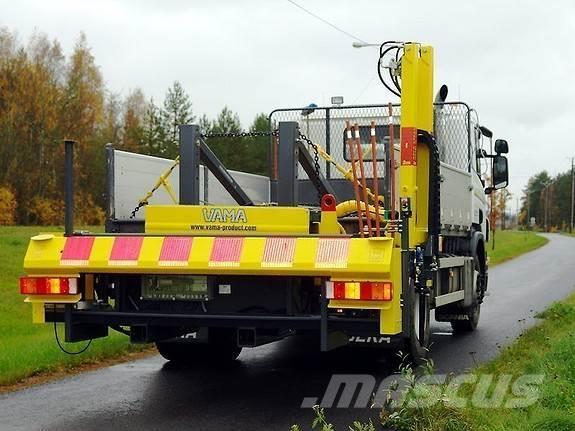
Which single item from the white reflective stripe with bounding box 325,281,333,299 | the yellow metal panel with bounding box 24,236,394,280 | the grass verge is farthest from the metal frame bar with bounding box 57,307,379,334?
the grass verge

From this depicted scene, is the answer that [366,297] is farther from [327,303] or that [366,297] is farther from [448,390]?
[448,390]

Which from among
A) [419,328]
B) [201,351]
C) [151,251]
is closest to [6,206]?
[201,351]

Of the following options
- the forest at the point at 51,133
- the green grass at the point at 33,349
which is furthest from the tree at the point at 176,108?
the green grass at the point at 33,349

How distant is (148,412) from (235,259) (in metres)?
1.53

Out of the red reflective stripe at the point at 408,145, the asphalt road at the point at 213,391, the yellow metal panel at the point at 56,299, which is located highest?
the red reflective stripe at the point at 408,145

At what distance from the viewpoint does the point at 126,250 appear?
6.64 meters

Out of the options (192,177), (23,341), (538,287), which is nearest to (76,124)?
(538,287)

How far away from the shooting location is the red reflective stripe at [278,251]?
6.28 meters

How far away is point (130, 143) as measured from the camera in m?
50.6

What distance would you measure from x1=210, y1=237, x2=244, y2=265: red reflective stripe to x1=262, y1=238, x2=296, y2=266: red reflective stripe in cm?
21

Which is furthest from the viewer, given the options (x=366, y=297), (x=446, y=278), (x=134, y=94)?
(x=134, y=94)

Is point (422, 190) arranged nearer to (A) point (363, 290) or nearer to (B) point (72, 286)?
(A) point (363, 290)

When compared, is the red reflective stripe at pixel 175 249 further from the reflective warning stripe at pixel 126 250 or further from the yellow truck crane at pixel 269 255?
the reflective warning stripe at pixel 126 250

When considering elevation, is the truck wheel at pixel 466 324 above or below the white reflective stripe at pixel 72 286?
below
